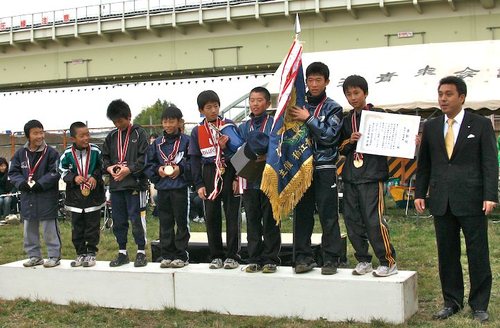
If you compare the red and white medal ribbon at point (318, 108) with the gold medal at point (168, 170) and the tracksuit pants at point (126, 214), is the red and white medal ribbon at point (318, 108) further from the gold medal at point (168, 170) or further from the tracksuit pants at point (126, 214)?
the tracksuit pants at point (126, 214)

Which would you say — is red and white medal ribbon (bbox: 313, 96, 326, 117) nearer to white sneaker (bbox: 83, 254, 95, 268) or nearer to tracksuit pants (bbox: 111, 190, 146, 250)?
tracksuit pants (bbox: 111, 190, 146, 250)

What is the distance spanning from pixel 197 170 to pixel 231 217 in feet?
1.81

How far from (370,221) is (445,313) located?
0.94 meters

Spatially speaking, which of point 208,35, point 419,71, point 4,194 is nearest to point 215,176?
point 419,71

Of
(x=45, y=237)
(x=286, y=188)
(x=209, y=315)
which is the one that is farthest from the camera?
(x=45, y=237)

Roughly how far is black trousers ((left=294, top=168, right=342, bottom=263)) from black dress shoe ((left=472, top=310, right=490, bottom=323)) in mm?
1161

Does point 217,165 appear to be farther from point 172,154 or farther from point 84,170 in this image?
point 84,170

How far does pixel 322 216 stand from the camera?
199 inches

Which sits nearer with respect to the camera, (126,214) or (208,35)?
(126,214)

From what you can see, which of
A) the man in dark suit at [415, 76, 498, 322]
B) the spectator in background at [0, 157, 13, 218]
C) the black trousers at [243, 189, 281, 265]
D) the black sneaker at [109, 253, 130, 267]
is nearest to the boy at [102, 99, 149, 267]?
the black sneaker at [109, 253, 130, 267]

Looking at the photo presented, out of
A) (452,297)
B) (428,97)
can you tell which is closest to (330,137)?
(452,297)

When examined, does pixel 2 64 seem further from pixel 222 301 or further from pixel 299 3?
pixel 222 301

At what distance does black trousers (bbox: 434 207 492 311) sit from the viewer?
4.62 metres

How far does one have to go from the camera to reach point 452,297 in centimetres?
482
